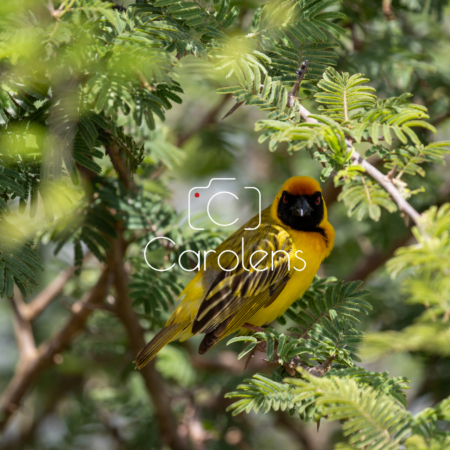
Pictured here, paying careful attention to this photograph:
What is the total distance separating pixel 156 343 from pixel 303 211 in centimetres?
112

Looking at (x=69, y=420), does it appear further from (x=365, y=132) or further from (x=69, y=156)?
(x=365, y=132)

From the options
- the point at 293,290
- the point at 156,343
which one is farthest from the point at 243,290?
the point at 156,343

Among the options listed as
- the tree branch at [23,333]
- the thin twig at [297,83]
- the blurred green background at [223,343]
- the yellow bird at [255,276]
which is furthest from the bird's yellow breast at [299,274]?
the tree branch at [23,333]

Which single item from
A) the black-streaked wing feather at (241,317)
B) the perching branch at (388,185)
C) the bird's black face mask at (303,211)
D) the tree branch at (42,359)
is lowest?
the tree branch at (42,359)

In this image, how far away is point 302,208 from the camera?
9.22ft

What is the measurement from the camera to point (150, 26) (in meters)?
1.69

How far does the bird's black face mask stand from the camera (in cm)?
285

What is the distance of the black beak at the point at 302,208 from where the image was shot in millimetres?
2803

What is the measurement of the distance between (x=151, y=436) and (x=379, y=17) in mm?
3633

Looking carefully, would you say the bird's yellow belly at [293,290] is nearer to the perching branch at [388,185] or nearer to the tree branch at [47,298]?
the perching branch at [388,185]

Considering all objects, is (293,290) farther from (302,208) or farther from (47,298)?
(47,298)

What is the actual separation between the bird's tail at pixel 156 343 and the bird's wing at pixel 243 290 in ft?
0.51

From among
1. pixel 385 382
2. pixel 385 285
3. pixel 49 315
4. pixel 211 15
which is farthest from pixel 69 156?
pixel 49 315

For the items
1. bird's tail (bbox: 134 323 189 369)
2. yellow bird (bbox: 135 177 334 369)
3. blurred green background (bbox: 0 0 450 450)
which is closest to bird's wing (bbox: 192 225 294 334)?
yellow bird (bbox: 135 177 334 369)
